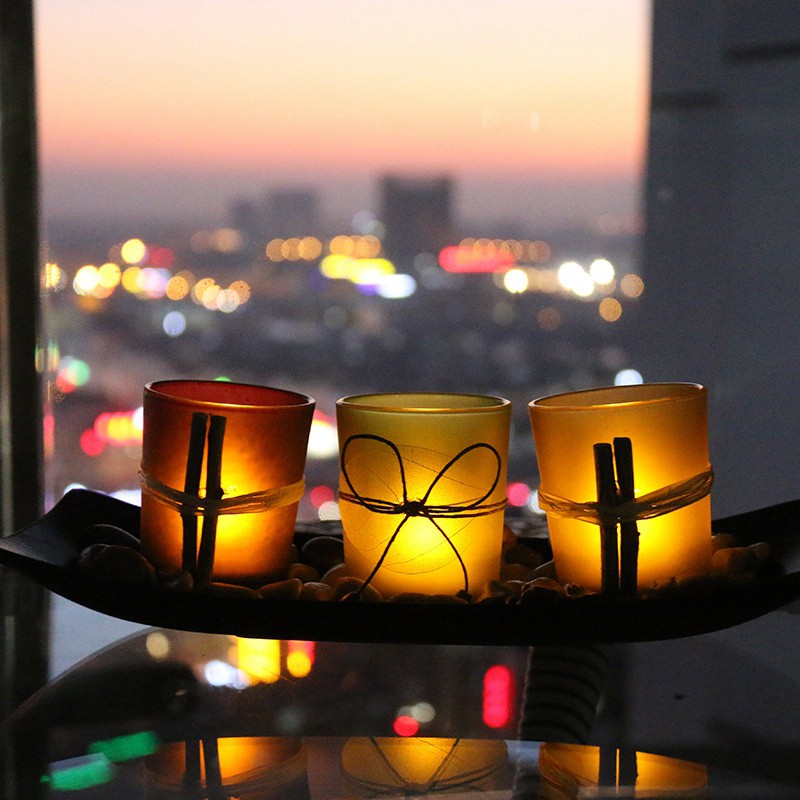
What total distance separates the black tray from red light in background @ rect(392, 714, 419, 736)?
0.06 m

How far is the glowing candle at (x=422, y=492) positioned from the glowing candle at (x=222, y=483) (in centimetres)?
6

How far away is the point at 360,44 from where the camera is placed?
1656 millimetres

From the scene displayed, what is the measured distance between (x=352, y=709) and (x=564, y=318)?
118 centimetres

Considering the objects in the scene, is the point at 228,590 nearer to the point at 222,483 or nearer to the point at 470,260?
the point at 222,483

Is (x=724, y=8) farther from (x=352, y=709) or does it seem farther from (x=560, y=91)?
(x=352, y=709)

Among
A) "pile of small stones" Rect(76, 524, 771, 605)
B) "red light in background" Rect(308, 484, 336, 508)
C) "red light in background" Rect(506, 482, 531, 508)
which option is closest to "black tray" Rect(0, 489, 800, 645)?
"pile of small stones" Rect(76, 524, 771, 605)

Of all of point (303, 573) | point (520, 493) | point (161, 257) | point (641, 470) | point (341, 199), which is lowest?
point (520, 493)

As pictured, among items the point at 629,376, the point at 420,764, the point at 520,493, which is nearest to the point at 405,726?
the point at 420,764

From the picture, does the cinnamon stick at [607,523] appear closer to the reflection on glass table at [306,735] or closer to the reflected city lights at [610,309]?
the reflection on glass table at [306,735]

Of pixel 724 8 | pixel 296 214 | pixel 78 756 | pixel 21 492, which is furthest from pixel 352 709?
pixel 296 214

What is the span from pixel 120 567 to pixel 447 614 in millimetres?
267

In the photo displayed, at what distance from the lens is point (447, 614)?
2.34 feet

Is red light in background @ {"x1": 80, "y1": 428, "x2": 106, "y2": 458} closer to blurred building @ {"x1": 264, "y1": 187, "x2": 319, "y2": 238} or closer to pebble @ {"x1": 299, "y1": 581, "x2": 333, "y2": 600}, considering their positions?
blurred building @ {"x1": 264, "y1": 187, "x2": 319, "y2": 238}

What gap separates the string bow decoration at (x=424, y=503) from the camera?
77 cm
